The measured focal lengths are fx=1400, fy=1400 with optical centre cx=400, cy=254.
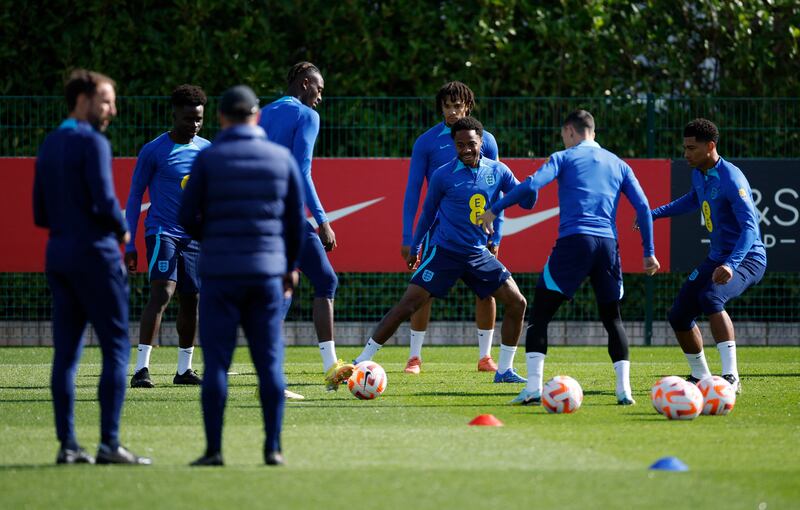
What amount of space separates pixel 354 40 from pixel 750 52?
501 centimetres

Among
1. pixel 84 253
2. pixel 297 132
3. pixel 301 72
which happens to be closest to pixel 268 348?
pixel 84 253

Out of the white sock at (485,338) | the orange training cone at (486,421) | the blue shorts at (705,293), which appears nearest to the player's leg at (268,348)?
the orange training cone at (486,421)

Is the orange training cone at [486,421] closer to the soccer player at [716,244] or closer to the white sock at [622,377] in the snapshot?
the white sock at [622,377]

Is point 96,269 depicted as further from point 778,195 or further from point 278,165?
point 778,195

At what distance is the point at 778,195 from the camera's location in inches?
646

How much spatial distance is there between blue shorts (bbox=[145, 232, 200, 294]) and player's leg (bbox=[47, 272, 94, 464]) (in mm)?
4059

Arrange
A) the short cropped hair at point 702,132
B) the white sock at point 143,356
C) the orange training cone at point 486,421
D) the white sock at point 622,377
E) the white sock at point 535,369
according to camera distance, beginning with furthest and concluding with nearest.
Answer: the white sock at point 143,356 < the short cropped hair at point 702,132 < the white sock at point 622,377 < the white sock at point 535,369 < the orange training cone at point 486,421

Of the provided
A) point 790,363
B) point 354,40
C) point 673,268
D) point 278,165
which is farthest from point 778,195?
point 278,165

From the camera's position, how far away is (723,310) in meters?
10.8

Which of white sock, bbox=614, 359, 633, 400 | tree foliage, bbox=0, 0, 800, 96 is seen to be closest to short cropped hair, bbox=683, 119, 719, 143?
white sock, bbox=614, 359, 633, 400

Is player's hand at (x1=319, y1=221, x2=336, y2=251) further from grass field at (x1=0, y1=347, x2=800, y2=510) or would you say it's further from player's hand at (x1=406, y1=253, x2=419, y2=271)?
player's hand at (x1=406, y1=253, x2=419, y2=271)

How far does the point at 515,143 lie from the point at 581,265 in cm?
741

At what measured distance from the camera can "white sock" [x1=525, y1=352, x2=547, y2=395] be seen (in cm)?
963

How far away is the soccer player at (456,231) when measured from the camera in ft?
36.9
